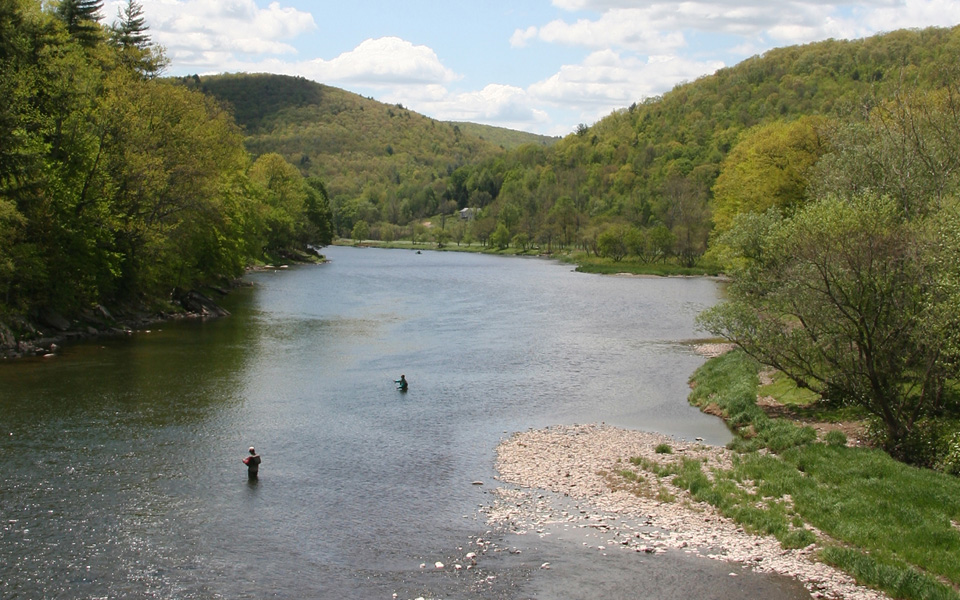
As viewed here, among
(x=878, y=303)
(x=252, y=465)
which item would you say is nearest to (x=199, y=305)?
(x=252, y=465)

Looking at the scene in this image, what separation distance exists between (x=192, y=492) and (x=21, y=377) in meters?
17.2

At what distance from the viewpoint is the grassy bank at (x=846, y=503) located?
15484mm

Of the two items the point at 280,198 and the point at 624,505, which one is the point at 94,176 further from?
the point at 280,198

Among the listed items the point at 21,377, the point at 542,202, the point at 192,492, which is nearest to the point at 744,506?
the point at 192,492

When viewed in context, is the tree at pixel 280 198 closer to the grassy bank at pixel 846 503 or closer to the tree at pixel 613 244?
the tree at pixel 613 244

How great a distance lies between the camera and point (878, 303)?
22.5m

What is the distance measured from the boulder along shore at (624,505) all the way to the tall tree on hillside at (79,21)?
160 feet

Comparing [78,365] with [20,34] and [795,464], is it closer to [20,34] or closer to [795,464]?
[20,34]

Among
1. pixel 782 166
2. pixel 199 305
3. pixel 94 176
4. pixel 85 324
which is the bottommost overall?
pixel 85 324

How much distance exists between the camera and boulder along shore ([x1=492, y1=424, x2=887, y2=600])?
16.7 meters

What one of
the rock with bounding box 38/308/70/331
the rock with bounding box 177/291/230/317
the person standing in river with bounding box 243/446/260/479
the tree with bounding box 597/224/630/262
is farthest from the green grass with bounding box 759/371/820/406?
the tree with bounding box 597/224/630/262

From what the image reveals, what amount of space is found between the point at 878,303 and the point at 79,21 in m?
58.1

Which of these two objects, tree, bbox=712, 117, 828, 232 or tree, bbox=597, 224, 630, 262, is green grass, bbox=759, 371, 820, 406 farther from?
tree, bbox=597, 224, 630, 262

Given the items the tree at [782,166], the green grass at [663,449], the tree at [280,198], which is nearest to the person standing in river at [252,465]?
the green grass at [663,449]
